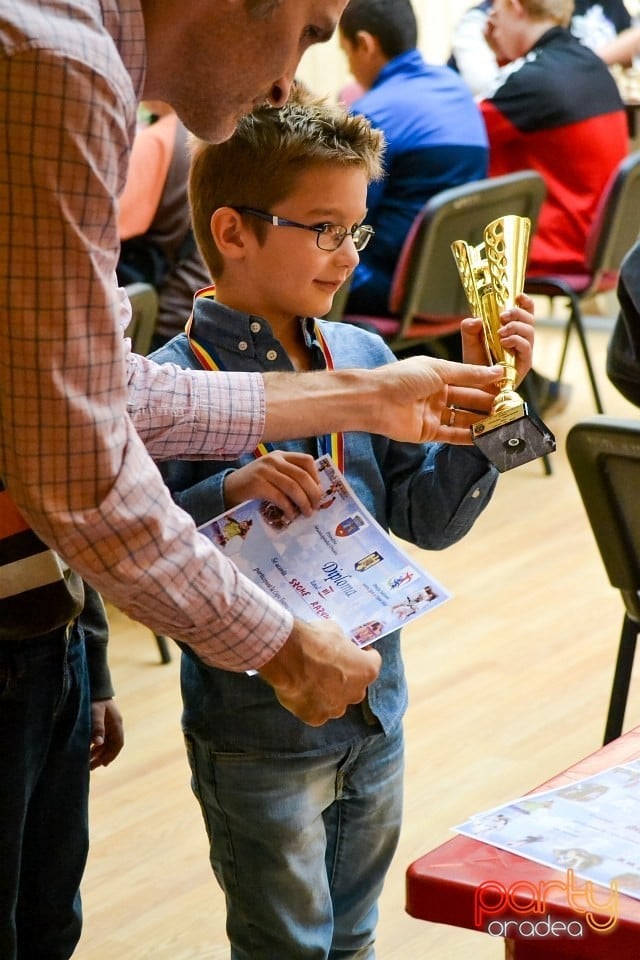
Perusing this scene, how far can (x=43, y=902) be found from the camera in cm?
154

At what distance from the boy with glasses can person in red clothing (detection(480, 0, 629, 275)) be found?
10.7ft

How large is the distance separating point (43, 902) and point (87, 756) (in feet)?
0.57

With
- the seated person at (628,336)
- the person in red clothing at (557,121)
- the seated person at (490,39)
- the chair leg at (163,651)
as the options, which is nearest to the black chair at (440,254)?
the person in red clothing at (557,121)

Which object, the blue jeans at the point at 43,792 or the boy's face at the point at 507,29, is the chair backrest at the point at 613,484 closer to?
the blue jeans at the point at 43,792

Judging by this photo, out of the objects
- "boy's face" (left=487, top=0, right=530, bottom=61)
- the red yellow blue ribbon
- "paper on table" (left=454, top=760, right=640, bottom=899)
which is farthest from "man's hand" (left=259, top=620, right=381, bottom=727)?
"boy's face" (left=487, top=0, right=530, bottom=61)

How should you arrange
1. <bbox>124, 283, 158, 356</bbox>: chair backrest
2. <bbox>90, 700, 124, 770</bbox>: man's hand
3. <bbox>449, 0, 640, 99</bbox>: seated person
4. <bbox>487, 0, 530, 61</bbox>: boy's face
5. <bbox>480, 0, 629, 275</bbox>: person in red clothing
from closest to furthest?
<bbox>90, 700, 124, 770</bbox>: man's hand → <bbox>124, 283, 158, 356</bbox>: chair backrest → <bbox>480, 0, 629, 275</bbox>: person in red clothing → <bbox>487, 0, 530, 61</bbox>: boy's face → <bbox>449, 0, 640, 99</bbox>: seated person

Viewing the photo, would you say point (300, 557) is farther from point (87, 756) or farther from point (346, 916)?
point (346, 916)

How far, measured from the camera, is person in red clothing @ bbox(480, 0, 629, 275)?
15.6 feet

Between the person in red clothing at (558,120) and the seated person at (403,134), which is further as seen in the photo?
the person in red clothing at (558,120)

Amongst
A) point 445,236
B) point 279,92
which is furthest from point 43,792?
point 445,236

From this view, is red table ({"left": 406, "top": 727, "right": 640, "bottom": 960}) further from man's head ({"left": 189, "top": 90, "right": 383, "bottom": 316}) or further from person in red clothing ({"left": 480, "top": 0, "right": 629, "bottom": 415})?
person in red clothing ({"left": 480, "top": 0, "right": 629, "bottom": 415})

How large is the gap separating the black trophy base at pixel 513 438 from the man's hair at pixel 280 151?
14.3 inches

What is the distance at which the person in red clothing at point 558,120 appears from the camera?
477cm

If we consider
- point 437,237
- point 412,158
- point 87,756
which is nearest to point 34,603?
point 87,756
